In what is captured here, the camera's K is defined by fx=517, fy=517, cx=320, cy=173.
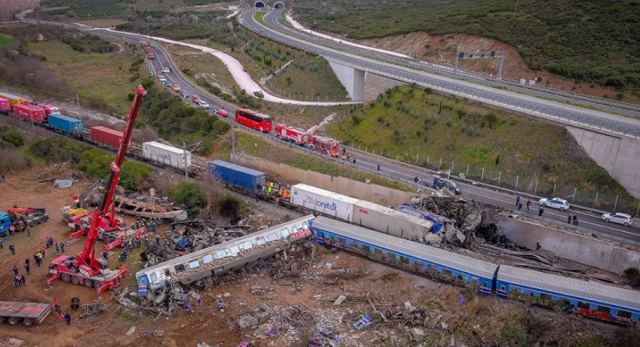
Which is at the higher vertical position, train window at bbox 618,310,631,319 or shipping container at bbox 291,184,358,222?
train window at bbox 618,310,631,319

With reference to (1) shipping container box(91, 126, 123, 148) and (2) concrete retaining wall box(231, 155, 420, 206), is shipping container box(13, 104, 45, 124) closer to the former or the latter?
(1) shipping container box(91, 126, 123, 148)

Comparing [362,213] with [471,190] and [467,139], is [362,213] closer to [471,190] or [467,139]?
[471,190]

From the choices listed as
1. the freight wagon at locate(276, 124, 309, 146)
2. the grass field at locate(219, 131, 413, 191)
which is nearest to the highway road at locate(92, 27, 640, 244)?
the freight wagon at locate(276, 124, 309, 146)

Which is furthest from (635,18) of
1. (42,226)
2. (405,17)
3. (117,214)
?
(42,226)

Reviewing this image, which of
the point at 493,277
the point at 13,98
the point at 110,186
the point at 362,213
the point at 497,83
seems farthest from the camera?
the point at 13,98

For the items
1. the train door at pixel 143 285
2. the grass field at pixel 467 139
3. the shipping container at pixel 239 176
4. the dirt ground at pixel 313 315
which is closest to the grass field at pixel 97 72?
the shipping container at pixel 239 176

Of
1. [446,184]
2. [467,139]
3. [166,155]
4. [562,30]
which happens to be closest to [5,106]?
[166,155]
